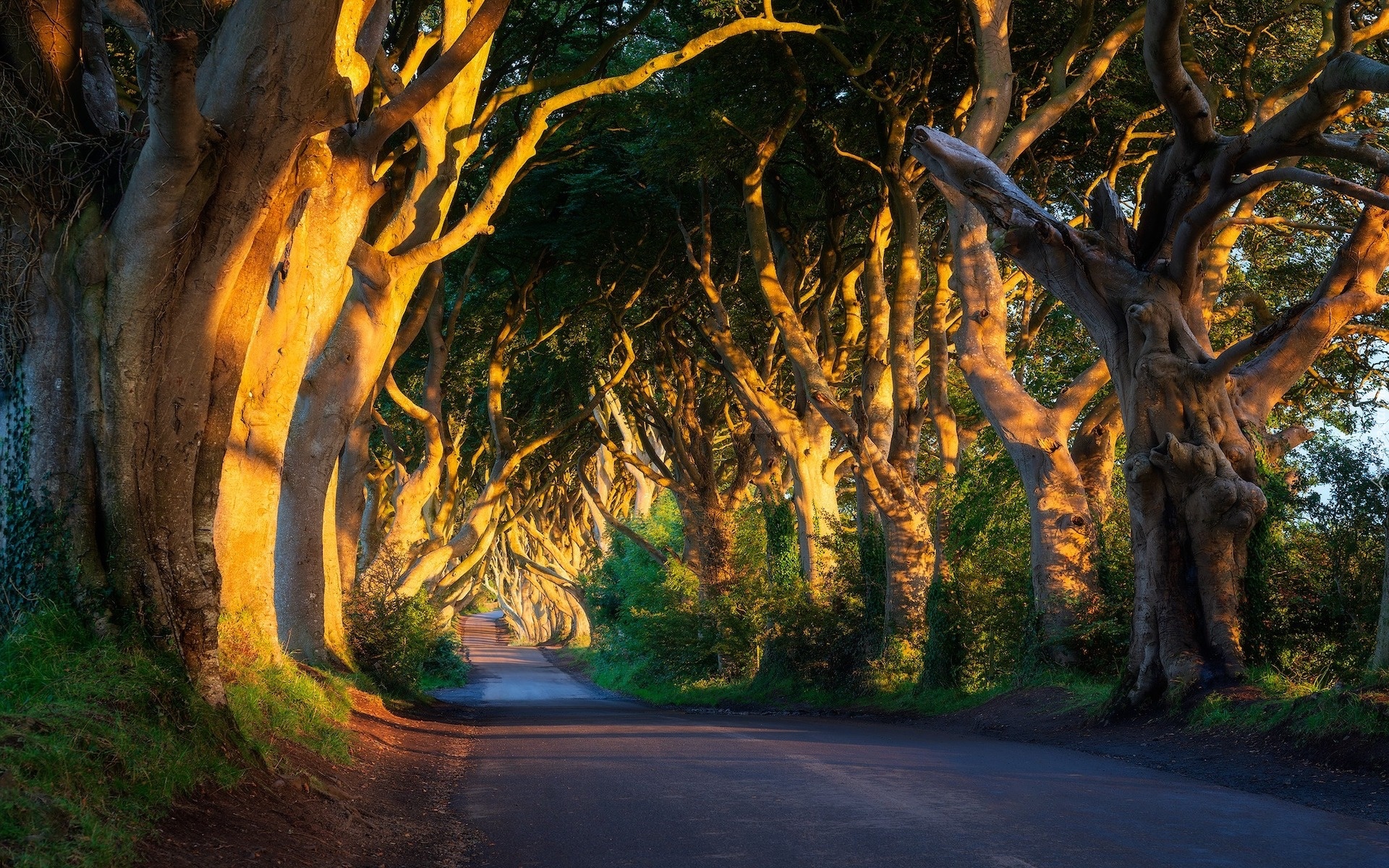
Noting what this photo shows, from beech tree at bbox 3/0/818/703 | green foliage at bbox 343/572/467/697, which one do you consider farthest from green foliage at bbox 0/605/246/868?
green foliage at bbox 343/572/467/697

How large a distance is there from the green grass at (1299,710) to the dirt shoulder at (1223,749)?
75mm

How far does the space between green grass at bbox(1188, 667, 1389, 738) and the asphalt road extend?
4.12 ft

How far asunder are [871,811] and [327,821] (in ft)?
10.9

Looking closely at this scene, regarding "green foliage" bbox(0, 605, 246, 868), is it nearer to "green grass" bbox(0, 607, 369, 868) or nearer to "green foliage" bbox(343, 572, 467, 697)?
"green grass" bbox(0, 607, 369, 868)

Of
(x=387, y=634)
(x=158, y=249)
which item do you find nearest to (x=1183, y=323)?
(x=158, y=249)

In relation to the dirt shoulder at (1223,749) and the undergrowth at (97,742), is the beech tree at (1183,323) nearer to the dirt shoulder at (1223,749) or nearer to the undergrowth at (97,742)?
the dirt shoulder at (1223,749)

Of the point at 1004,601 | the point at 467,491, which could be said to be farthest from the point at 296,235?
the point at 467,491

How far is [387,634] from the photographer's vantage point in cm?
2056

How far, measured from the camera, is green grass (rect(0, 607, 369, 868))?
480 centimetres

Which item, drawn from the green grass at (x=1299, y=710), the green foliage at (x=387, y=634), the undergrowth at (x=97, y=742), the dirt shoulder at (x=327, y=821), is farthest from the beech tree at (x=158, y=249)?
the green foliage at (x=387, y=634)

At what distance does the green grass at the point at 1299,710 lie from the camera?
9.16 meters

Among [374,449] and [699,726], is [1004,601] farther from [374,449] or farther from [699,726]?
[374,449]

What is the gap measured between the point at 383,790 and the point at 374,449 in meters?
26.9

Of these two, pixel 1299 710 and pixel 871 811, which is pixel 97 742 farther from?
pixel 1299 710
